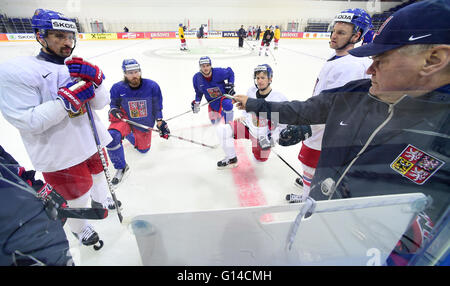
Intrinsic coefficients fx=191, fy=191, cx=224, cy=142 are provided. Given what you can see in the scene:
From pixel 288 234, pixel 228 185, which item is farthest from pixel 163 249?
pixel 228 185

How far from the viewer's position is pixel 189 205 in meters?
1.51

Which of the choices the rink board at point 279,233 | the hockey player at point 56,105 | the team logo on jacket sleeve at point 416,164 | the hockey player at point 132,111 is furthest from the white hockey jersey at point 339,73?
the hockey player at point 132,111

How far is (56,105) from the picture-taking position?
2.87 feet

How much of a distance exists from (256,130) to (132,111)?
1467mm

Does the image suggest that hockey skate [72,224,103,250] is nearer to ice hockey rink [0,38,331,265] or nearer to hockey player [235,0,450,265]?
ice hockey rink [0,38,331,265]

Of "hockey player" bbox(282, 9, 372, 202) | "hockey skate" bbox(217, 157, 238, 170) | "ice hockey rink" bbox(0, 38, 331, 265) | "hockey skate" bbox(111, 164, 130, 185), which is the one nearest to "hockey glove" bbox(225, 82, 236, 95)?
"ice hockey rink" bbox(0, 38, 331, 265)

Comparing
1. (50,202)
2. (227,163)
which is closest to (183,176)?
(227,163)

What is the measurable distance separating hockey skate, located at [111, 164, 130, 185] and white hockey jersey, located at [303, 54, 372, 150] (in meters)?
1.68

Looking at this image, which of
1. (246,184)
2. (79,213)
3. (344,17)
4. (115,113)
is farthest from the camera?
(115,113)

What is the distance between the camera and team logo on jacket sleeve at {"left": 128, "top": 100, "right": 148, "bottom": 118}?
218 cm

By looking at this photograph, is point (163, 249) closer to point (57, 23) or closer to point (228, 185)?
point (57, 23)

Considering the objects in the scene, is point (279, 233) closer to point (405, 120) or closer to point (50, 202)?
point (405, 120)

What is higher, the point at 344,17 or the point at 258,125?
the point at 344,17

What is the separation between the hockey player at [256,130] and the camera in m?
1.72
